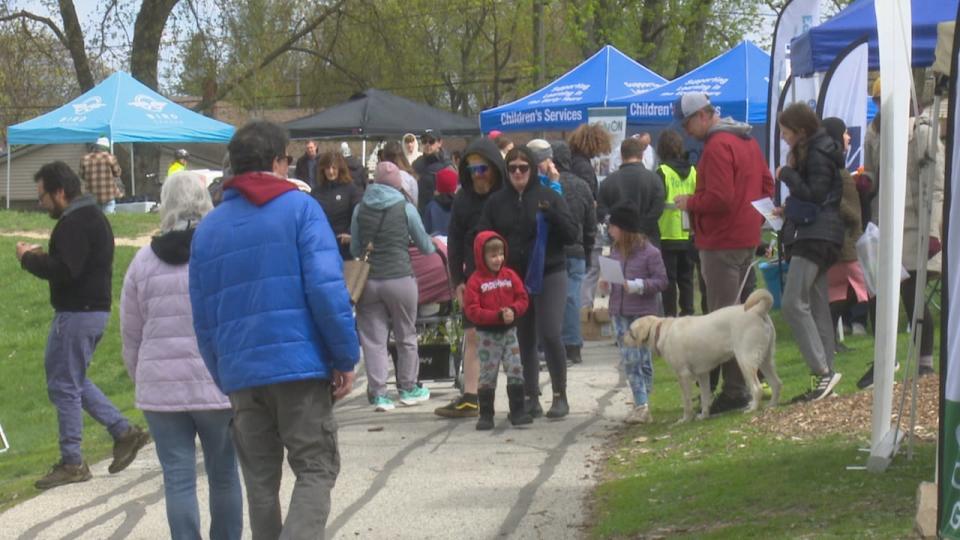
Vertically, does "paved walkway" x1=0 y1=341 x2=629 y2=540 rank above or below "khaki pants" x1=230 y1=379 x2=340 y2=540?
below

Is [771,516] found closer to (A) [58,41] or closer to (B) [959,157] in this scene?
(B) [959,157]

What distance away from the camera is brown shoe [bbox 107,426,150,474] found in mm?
9867

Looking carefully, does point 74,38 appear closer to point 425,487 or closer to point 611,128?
point 611,128

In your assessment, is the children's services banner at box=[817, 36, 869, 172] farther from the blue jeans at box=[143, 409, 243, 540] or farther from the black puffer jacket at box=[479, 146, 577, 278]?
the blue jeans at box=[143, 409, 243, 540]

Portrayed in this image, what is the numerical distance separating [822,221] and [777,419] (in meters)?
1.30

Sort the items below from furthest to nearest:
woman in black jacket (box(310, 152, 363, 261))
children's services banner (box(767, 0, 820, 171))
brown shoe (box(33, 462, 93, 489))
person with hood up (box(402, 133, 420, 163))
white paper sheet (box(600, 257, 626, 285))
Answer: person with hood up (box(402, 133, 420, 163)) < children's services banner (box(767, 0, 820, 171)) < woman in black jacket (box(310, 152, 363, 261)) < white paper sheet (box(600, 257, 626, 285)) < brown shoe (box(33, 462, 93, 489))

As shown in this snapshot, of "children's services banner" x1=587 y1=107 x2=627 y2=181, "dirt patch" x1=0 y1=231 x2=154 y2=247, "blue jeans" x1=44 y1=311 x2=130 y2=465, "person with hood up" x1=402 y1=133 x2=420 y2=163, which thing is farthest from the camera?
"dirt patch" x1=0 y1=231 x2=154 y2=247

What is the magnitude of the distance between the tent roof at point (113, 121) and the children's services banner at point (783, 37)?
1749cm

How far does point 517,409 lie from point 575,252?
3.30 meters

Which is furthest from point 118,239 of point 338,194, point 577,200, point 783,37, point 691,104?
point 691,104

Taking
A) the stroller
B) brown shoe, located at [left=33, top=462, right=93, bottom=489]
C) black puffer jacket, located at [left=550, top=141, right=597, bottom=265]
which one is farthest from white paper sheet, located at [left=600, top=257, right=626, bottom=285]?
brown shoe, located at [left=33, top=462, right=93, bottom=489]

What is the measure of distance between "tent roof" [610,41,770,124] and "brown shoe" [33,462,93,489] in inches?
543

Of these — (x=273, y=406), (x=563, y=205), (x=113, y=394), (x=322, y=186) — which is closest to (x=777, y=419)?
(x=563, y=205)

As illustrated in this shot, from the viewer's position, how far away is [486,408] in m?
10.6
